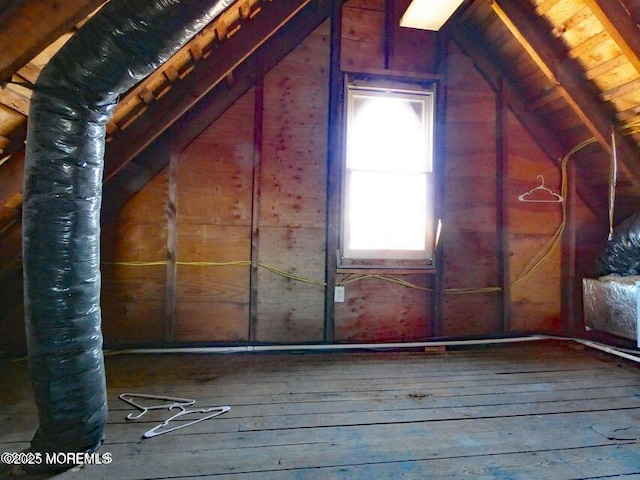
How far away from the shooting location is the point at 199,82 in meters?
2.07

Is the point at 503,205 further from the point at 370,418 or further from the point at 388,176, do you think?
the point at 370,418

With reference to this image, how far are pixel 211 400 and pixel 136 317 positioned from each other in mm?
1062

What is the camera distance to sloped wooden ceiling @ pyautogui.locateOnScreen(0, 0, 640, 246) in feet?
6.12

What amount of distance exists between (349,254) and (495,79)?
72.2 inches

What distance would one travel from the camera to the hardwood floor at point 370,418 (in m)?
1.29

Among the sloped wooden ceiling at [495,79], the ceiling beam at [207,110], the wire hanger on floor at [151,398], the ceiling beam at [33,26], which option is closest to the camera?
the ceiling beam at [33,26]

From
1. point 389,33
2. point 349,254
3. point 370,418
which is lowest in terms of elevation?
point 370,418

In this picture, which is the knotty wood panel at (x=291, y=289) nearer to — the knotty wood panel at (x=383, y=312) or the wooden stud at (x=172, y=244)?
the knotty wood panel at (x=383, y=312)

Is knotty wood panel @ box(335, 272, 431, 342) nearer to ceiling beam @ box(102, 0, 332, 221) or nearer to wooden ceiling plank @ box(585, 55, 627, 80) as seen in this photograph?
ceiling beam @ box(102, 0, 332, 221)

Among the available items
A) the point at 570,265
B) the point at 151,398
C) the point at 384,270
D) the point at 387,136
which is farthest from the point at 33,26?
the point at 570,265

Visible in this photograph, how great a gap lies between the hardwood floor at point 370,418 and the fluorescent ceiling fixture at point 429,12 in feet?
6.96

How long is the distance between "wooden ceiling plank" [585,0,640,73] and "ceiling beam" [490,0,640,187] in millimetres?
375

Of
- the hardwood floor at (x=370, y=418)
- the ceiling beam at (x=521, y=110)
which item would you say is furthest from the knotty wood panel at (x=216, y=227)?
the ceiling beam at (x=521, y=110)

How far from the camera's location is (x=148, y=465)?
127 cm
